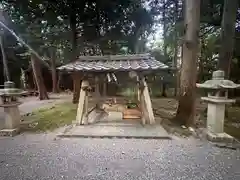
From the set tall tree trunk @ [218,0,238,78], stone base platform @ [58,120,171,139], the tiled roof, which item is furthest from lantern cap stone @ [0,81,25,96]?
tall tree trunk @ [218,0,238,78]

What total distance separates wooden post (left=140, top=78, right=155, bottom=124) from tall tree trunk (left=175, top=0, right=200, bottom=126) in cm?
79

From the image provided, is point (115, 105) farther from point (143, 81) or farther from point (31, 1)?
point (31, 1)

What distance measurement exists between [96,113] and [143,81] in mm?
2126

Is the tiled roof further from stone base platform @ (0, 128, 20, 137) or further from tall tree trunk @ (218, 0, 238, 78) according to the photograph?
tall tree trunk @ (218, 0, 238, 78)

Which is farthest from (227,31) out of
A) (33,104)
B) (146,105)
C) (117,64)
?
(33,104)

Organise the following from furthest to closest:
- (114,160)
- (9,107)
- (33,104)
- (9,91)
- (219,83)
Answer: (33,104)
(9,107)
(9,91)
(219,83)
(114,160)

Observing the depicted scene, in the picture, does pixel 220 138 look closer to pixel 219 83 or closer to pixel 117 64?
pixel 219 83

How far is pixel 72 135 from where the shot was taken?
402 centimetres

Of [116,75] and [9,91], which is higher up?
[116,75]

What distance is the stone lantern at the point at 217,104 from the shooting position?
141 inches

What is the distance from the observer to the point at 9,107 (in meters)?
4.27

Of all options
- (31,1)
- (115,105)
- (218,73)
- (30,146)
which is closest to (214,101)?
(218,73)

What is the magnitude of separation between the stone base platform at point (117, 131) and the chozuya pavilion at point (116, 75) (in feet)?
1.00

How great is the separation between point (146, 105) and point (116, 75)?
1.05 metres
